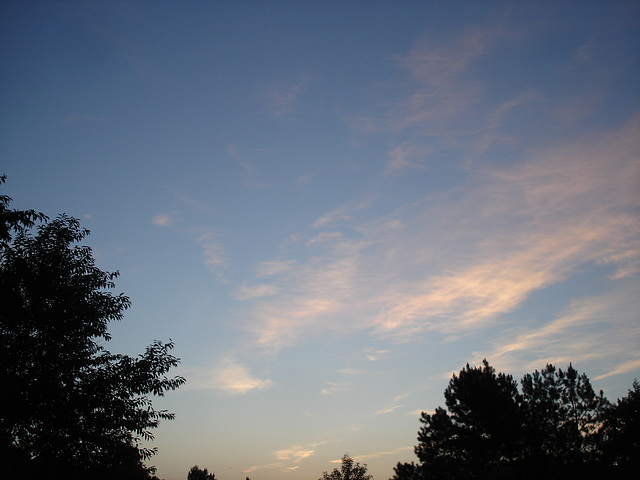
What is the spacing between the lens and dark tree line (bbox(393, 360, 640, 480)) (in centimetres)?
3177

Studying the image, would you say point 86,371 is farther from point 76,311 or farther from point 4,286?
point 4,286

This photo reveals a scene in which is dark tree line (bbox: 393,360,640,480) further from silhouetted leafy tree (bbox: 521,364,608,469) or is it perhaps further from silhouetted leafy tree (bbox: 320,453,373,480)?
silhouetted leafy tree (bbox: 320,453,373,480)

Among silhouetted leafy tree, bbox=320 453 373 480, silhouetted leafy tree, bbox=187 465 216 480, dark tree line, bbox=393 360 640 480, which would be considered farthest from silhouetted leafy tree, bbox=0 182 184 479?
silhouetted leafy tree, bbox=187 465 216 480

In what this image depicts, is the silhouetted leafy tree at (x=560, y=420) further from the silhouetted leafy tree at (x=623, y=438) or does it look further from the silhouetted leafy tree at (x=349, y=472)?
the silhouetted leafy tree at (x=349, y=472)

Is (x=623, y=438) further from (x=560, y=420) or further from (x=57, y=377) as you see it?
(x=57, y=377)

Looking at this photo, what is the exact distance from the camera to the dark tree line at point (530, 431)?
31.8 m

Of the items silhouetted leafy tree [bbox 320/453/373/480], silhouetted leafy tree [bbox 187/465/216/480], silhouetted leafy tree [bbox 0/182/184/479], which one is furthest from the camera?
silhouetted leafy tree [bbox 187/465/216/480]

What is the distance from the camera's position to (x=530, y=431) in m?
33.5

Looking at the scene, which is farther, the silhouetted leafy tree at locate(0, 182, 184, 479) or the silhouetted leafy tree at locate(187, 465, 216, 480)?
the silhouetted leafy tree at locate(187, 465, 216, 480)

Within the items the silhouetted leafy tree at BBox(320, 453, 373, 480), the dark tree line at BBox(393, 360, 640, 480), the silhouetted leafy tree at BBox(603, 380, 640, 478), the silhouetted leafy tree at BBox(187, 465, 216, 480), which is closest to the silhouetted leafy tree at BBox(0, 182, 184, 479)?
the dark tree line at BBox(393, 360, 640, 480)

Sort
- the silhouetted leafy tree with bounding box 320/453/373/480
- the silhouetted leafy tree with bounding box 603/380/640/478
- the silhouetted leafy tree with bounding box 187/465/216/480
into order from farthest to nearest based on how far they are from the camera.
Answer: the silhouetted leafy tree with bounding box 187/465/216/480 → the silhouetted leafy tree with bounding box 320/453/373/480 → the silhouetted leafy tree with bounding box 603/380/640/478

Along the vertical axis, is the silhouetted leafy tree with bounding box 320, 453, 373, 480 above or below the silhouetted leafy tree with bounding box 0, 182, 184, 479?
below

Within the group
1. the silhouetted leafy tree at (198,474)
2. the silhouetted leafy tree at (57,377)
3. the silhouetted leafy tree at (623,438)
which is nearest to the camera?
the silhouetted leafy tree at (57,377)

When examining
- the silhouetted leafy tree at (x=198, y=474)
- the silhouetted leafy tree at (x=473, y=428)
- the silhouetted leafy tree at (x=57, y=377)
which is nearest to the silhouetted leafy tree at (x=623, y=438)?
the silhouetted leafy tree at (x=473, y=428)
